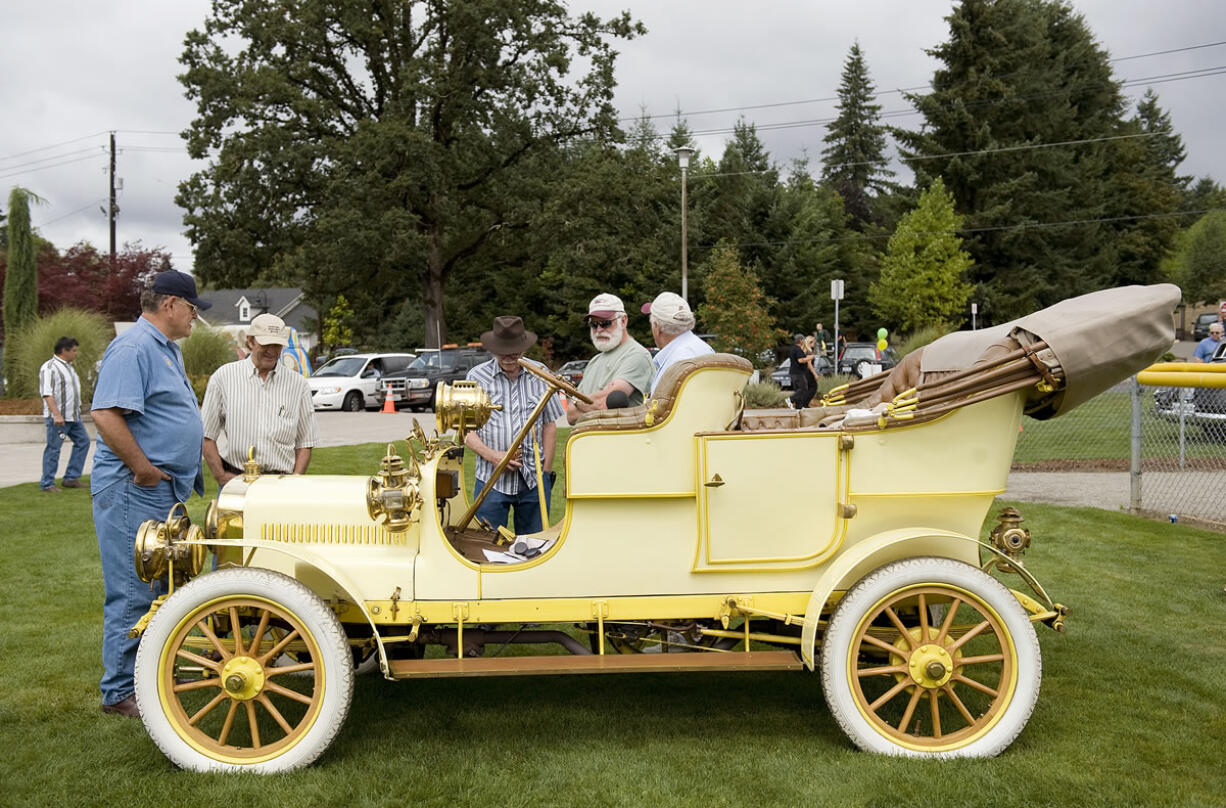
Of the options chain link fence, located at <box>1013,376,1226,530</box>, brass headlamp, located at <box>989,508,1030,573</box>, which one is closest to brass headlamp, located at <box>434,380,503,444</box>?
brass headlamp, located at <box>989,508,1030,573</box>

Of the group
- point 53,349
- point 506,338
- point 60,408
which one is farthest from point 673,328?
point 53,349

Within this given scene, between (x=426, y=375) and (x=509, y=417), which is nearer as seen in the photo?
(x=509, y=417)

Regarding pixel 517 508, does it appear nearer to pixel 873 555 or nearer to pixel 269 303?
pixel 873 555

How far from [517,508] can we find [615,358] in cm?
94

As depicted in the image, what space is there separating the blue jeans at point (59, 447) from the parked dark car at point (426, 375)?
11728 millimetres

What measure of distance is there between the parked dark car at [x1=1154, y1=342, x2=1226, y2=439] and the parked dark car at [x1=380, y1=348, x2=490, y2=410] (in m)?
15.0

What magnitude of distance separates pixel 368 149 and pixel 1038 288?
2850 centimetres

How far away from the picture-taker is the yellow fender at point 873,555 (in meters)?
3.78

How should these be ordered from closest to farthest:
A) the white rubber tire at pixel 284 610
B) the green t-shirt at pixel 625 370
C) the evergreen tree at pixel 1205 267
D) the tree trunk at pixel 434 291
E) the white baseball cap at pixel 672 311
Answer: the white rubber tire at pixel 284 610, the white baseball cap at pixel 672 311, the green t-shirt at pixel 625 370, the tree trunk at pixel 434 291, the evergreen tree at pixel 1205 267

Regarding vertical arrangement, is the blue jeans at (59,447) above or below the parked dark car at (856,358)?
below

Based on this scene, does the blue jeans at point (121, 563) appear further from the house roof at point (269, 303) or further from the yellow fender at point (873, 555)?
the house roof at point (269, 303)

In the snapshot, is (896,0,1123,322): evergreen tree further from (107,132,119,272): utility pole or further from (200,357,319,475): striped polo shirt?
(200,357,319,475): striped polo shirt

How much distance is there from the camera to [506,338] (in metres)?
5.25

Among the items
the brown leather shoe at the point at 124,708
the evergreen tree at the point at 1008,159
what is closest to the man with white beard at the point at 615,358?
the brown leather shoe at the point at 124,708
